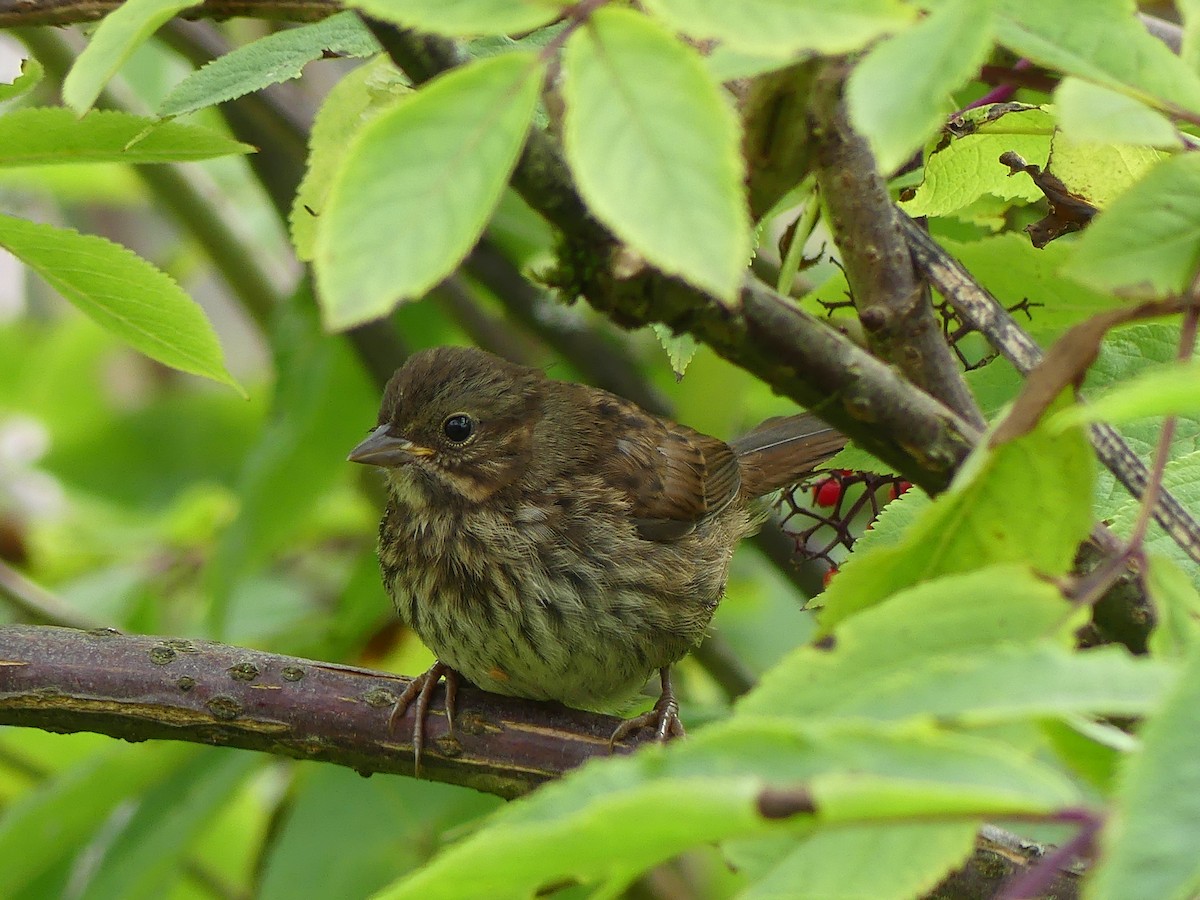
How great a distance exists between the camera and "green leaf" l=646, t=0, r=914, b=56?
1.05 meters

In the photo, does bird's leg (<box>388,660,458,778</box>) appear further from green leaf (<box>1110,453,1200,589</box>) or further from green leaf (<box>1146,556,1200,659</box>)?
green leaf (<box>1146,556,1200,659</box>)

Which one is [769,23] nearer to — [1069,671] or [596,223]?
[596,223]

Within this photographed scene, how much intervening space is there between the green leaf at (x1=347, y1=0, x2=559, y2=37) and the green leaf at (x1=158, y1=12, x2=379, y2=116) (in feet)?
2.56

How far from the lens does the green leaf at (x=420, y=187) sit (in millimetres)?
1038

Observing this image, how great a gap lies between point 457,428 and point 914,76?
2689 mm

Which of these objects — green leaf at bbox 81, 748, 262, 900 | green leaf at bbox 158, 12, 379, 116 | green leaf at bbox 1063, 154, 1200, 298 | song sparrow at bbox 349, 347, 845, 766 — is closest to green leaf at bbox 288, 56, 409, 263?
green leaf at bbox 158, 12, 379, 116

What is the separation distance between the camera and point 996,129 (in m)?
2.06

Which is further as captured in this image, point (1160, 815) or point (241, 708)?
point (241, 708)

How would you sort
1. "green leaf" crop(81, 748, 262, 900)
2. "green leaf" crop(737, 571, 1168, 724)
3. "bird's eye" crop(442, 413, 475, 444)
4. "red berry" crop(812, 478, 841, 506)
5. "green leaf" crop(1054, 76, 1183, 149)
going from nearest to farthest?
"green leaf" crop(737, 571, 1168, 724) < "green leaf" crop(1054, 76, 1183, 149) < "red berry" crop(812, 478, 841, 506) < "green leaf" crop(81, 748, 262, 900) < "bird's eye" crop(442, 413, 475, 444)

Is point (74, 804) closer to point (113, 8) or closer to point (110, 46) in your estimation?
point (113, 8)

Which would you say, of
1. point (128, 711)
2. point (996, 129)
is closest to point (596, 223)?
point (996, 129)

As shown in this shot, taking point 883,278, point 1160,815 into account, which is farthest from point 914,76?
point 883,278

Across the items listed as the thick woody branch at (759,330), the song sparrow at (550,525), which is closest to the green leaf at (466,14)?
the thick woody branch at (759,330)

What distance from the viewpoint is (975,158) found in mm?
2092
